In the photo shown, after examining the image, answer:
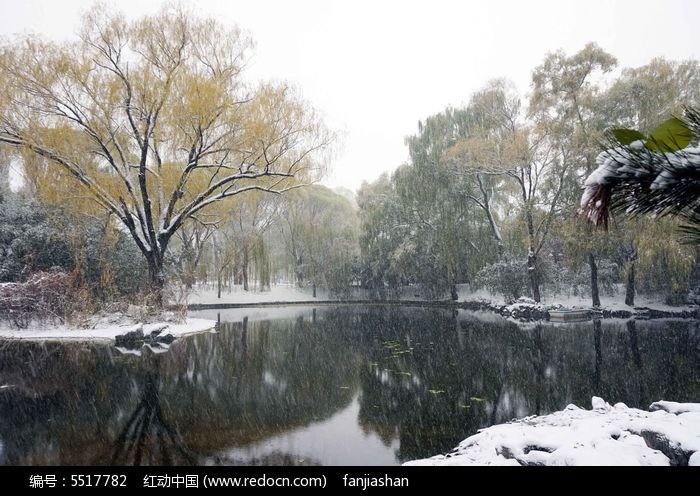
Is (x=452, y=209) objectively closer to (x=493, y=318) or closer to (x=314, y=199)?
(x=493, y=318)

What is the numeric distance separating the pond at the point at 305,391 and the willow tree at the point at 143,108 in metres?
5.05

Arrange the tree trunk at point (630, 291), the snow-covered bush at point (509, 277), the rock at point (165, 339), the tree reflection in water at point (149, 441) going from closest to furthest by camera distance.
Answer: the tree reflection in water at point (149, 441), the rock at point (165, 339), the tree trunk at point (630, 291), the snow-covered bush at point (509, 277)

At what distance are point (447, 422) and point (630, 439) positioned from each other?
5.63 ft

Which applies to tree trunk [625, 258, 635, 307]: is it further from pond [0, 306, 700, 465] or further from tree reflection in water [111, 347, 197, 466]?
tree reflection in water [111, 347, 197, 466]

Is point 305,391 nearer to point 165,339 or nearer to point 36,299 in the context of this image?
point 165,339

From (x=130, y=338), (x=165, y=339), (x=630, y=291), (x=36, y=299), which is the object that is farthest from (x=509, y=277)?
(x=36, y=299)

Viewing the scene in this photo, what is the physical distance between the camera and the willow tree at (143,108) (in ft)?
37.8

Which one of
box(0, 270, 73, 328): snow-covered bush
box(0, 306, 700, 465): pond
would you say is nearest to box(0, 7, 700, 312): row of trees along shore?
box(0, 270, 73, 328): snow-covered bush

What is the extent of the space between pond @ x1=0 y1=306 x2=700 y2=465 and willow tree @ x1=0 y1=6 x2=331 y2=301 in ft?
16.6

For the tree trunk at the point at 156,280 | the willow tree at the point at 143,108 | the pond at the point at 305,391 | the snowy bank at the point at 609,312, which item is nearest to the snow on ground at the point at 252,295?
the tree trunk at the point at 156,280

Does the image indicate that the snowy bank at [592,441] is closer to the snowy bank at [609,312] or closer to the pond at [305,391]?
the pond at [305,391]

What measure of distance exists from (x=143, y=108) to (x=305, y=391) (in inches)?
406

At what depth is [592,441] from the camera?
338 cm
